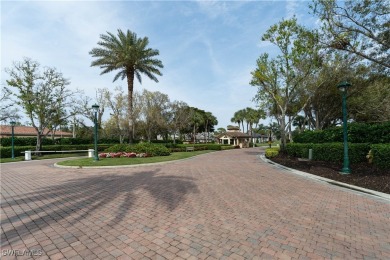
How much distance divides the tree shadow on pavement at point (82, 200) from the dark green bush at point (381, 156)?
345 inches

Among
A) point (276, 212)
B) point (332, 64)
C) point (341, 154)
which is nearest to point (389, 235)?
point (276, 212)

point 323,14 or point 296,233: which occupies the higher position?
point 323,14

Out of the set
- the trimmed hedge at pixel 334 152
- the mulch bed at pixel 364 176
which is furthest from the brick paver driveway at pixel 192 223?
the trimmed hedge at pixel 334 152

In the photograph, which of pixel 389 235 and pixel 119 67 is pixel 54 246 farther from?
pixel 119 67

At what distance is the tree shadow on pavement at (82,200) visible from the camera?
196 inches

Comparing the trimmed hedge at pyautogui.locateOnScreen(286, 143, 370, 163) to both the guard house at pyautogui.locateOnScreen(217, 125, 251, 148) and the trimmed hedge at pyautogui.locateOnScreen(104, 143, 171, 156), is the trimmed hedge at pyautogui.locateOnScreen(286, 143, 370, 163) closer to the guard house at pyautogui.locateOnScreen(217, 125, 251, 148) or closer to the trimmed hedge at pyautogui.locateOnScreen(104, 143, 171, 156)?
the trimmed hedge at pyautogui.locateOnScreen(104, 143, 171, 156)

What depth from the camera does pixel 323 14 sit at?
13.0 metres

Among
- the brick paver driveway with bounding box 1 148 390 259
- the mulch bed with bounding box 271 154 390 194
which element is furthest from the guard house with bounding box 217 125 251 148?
the brick paver driveway with bounding box 1 148 390 259

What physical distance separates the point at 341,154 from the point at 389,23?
7873 millimetres

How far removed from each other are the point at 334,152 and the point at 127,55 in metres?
20.3

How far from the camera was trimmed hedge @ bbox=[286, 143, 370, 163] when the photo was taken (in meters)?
12.3

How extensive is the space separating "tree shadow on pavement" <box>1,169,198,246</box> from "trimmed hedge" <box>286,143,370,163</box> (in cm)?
938

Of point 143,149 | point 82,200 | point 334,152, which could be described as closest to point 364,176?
point 334,152

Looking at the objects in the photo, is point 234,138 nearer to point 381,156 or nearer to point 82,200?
point 381,156
